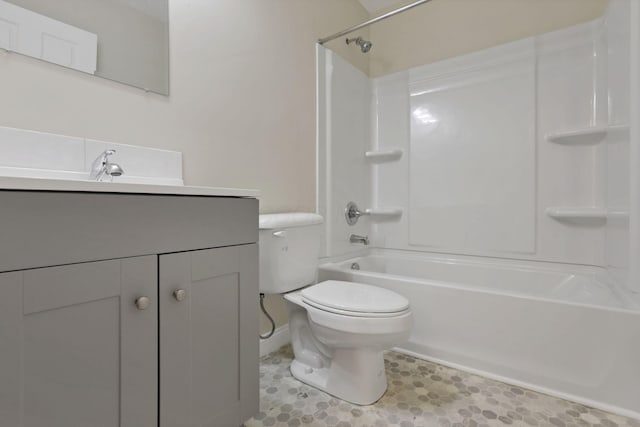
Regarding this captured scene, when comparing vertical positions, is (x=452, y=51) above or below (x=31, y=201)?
above

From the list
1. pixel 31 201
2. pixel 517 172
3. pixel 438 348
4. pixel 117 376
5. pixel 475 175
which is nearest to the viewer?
pixel 31 201

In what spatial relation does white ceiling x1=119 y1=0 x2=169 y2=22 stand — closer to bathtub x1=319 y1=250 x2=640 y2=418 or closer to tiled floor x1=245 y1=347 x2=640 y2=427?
bathtub x1=319 y1=250 x2=640 y2=418

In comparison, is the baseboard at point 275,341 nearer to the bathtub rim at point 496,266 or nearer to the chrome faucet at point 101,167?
the bathtub rim at point 496,266

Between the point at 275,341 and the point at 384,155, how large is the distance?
1558 mm

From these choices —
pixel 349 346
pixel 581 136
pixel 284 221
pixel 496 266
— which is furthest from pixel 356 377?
pixel 581 136

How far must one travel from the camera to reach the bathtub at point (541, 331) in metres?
1.19

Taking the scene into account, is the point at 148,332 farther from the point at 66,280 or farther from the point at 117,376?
the point at 66,280

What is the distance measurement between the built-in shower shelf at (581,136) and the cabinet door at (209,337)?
189cm

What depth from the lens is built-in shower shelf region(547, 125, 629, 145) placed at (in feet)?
5.59

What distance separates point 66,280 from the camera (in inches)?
25.1

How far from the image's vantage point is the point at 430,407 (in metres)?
1.23

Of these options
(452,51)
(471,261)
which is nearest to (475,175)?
(471,261)

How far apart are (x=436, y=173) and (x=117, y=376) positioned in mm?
2138

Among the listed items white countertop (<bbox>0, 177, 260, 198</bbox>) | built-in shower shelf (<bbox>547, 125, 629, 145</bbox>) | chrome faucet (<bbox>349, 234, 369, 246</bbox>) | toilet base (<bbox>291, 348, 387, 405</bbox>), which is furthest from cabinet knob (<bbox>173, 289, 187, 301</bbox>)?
built-in shower shelf (<bbox>547, 125, 629, 145</bbox>)
